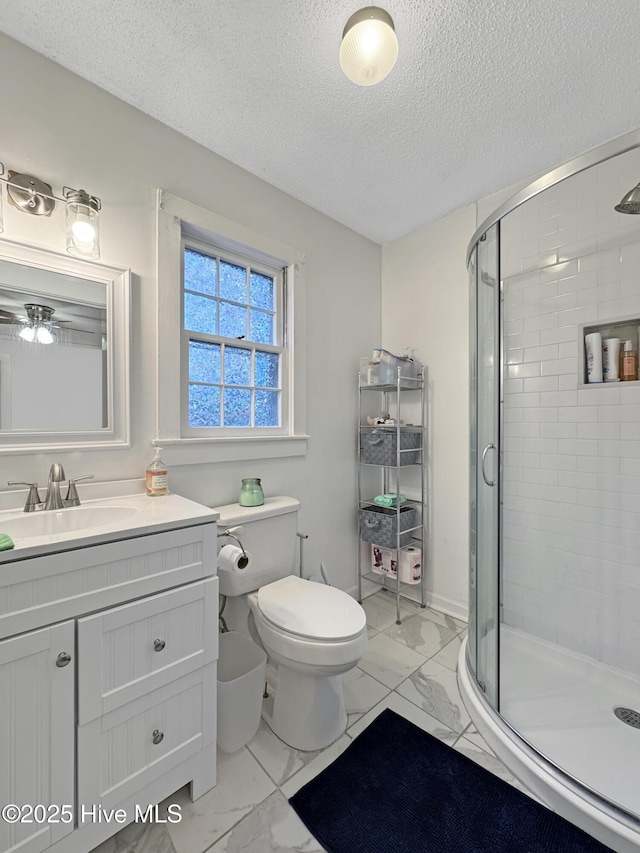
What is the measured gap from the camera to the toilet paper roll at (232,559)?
4.40ft

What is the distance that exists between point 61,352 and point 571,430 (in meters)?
2.23

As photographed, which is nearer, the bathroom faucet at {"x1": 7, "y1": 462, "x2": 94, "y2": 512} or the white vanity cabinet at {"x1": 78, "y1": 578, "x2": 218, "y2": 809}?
the white vanity cabinet at {"x1": 78, "y1": 578, "x2": 218, "y2": 809}

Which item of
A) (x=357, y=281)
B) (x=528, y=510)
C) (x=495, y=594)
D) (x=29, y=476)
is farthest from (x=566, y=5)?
(x=29, y=476)

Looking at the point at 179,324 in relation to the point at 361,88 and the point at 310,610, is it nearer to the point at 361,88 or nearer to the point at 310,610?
the point at 361,88

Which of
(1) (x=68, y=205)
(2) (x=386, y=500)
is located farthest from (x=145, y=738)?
(1) (x=68, y=205)

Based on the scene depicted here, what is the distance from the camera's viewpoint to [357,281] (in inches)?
95.0

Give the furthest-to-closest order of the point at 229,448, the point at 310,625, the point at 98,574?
the point at 229,448, the point at 310,625, the point at 98,574

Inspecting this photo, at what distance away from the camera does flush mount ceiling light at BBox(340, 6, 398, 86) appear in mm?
1096

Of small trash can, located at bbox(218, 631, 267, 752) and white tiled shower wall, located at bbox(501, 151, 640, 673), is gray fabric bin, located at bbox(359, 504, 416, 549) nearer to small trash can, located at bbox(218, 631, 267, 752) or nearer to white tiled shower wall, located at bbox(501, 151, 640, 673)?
white tiled shower wall, located at bbox(501, 151, 640, 673)

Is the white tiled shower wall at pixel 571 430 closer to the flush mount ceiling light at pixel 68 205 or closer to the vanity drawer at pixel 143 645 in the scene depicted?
the vanity drawer at pixel 143 645

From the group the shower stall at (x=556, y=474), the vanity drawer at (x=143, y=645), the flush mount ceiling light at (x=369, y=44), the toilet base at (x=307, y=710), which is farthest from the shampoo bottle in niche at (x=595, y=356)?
the vanity drawer at (x=143, y=645)

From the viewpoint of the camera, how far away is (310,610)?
1.42 m

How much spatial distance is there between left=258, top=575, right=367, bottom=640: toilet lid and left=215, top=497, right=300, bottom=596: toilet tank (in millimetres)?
69

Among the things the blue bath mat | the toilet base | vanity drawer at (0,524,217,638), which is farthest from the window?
the blue bath mat
